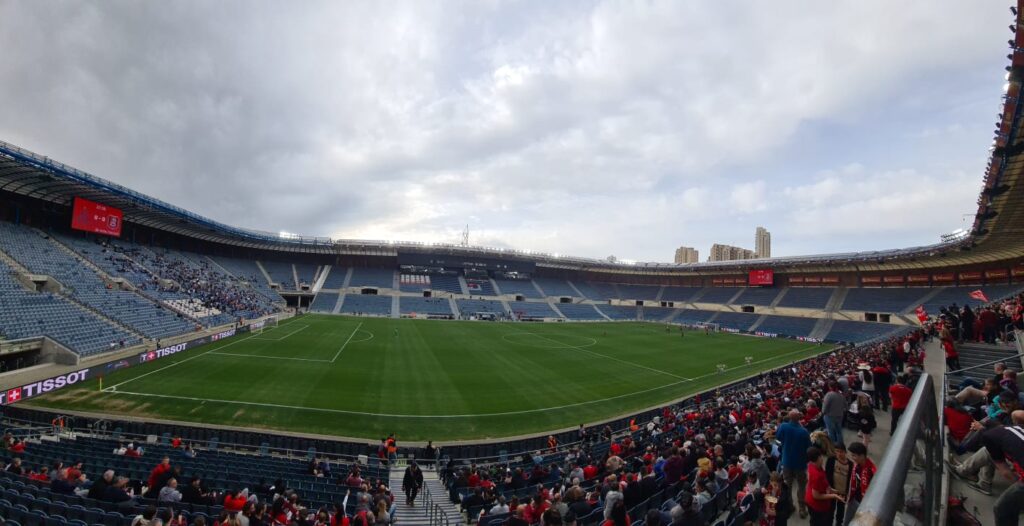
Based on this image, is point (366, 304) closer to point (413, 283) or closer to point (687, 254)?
point (413, 283)

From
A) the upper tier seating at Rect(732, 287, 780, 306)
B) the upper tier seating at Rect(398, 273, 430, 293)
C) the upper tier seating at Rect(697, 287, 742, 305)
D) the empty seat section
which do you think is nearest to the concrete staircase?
the upper tier seating at Rect(398, 273, 430, 293)

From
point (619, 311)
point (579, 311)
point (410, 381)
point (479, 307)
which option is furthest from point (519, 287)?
point (410, 381)

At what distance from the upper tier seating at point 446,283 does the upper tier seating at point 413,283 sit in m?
1.17

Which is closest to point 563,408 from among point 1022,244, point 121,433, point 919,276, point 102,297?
point 121,433

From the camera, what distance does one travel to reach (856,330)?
5603 cm

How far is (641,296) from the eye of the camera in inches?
3720

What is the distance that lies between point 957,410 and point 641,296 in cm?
9135

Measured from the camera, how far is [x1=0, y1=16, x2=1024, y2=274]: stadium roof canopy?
21656mm

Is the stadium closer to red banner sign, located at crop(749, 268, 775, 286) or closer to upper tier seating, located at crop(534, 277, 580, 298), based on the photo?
red banner sign, located at crop(749, 268, 775, 286)

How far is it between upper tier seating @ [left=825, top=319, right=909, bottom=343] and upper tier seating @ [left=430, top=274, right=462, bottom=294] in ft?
195

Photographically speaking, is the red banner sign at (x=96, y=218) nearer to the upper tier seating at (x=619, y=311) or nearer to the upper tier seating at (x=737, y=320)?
the upper tier seating at (x=619, y=311)

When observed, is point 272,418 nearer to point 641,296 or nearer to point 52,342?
point 52,342

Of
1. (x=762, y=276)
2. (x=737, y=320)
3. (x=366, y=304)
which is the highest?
(x=762, y=276)

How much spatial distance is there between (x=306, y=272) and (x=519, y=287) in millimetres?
41477
